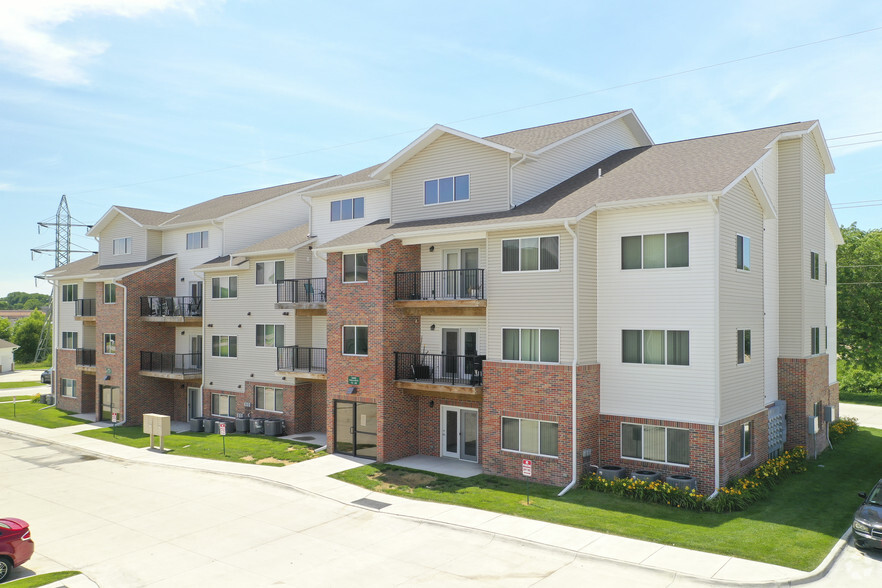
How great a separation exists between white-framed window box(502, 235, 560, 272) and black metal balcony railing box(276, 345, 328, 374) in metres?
11.1

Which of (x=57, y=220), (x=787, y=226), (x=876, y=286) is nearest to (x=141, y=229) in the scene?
(x=787, y=226)

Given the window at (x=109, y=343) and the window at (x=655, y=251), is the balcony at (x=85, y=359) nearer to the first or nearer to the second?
the window at (x=109, y=343)

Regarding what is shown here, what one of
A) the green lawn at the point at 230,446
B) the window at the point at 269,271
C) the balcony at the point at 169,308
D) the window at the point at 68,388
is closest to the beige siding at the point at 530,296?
the green lawn at the point at 230,446

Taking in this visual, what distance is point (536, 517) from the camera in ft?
52.7

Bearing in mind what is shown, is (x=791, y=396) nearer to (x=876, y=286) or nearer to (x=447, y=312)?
(x=447, y=312)

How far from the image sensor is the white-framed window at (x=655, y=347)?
17781 mm

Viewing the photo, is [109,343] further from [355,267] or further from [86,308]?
[355,267]

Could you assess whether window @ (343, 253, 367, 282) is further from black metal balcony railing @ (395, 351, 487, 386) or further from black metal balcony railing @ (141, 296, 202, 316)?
black metal balcony railing @ (141, 296, 202, 316)

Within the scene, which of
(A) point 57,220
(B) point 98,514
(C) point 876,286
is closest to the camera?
(B) point 98,514

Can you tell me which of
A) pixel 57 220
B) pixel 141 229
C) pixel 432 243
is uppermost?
pixel 57 220

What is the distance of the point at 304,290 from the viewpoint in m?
27.3

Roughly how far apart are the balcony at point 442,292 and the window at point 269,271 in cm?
826

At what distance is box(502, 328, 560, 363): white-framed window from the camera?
18.9 metres

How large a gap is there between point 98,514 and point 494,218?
15005mm
